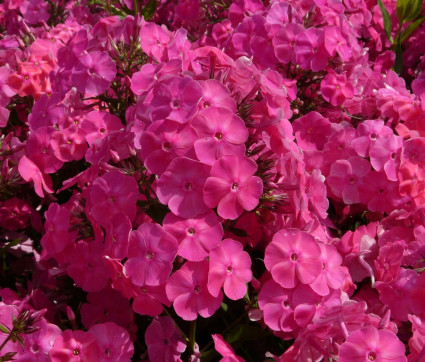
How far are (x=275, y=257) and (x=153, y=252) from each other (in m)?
0.27

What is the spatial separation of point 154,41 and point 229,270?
0.80 meters

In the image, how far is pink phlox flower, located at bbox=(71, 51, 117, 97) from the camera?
5.04 feet

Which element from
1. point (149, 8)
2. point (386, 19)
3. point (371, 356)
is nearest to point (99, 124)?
point (371, 356)

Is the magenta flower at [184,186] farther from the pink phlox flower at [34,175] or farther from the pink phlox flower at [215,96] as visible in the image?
the pink phlox flower at [34,175]

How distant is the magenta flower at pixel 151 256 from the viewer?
1.12 meters

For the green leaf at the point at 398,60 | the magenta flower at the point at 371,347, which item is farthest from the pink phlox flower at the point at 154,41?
the green leaf at the point at 398,60

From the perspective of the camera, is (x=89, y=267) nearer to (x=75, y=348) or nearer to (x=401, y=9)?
(x=75, y=348)

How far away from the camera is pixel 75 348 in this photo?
124 centimetres

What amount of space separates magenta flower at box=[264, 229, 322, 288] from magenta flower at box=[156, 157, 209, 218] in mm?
192

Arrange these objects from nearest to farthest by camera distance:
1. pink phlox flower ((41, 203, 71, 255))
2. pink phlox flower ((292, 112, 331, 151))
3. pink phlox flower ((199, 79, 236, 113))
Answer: pink phlox flower ((199, 79, 236, 113)) → pink phlox flower ((41, 203, 71, 255)) → pink phlox flower ((292, 112, 331, 151))

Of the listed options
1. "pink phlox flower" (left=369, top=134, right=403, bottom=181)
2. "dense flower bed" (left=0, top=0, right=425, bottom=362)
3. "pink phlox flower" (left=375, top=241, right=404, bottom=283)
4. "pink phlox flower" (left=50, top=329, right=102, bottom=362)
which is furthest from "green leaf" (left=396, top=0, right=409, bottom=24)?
"pink phlox flower" (left=50, top=329, right=102, bottom=362)

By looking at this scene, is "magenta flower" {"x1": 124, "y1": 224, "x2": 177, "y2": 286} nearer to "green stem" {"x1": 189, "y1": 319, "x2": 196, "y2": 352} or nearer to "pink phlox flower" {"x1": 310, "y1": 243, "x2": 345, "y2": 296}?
"green stem" {"x1": 189, "y1": 319, "x2": 196, "y2": 352}

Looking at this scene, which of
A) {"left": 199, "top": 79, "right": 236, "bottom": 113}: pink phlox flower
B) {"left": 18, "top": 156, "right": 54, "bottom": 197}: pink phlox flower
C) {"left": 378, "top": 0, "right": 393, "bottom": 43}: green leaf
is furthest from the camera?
{"left": 378, "top": 0, "right": 393, "bottom": 43}: green leaf

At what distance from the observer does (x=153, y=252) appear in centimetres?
113
